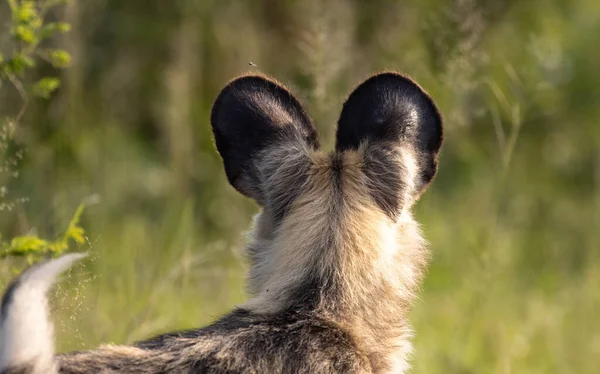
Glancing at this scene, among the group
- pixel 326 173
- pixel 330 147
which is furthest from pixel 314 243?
pixel 330 147

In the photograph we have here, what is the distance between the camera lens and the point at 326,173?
3.85 m

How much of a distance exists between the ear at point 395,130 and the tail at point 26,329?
4.59ft

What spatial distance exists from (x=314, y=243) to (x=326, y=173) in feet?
0.95

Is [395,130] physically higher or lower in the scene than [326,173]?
higher

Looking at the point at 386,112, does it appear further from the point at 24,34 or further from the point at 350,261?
the point at 24,34

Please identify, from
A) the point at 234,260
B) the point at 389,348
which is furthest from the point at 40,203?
the point at 389,348

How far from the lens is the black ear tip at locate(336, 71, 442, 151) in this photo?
4.00m

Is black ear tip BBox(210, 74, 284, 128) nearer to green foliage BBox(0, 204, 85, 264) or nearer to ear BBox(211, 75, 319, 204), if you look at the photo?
ear BBox(211, 75, 319, 204)

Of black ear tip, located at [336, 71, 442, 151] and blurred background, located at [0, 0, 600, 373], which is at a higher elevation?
blurred background, located at [0, 0, 600, 373]

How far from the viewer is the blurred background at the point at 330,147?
5.58 metres

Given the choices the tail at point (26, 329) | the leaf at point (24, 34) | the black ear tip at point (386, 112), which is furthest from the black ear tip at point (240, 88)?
the tail at point (26, 329)

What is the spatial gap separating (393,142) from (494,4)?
13.5ft

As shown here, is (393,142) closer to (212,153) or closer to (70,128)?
(70,128)

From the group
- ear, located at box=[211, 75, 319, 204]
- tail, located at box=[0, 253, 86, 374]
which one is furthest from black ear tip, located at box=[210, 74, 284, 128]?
tail, located at box=[0, 253, 86, 374]
